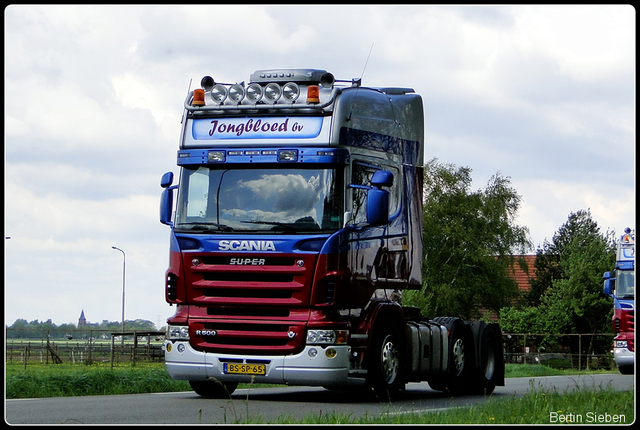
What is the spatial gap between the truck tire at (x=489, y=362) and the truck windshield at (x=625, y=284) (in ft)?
37.9

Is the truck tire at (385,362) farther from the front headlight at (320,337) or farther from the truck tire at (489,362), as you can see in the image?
the truck tire at (489,362)

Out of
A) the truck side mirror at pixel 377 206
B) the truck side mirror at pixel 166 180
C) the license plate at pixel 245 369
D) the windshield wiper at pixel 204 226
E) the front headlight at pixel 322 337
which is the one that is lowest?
the license plate at pixel 245 369

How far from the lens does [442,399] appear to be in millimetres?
15258

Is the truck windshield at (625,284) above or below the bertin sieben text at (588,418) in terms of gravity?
above

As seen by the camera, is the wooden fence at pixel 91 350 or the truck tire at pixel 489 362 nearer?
the truck tire at pixel 489 362

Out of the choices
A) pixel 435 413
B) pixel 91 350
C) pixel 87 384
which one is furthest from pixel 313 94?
pixel 91 350

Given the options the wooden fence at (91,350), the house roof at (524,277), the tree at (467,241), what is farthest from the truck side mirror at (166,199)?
the house roof at (524,277)

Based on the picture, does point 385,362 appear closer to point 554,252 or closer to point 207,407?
point 207,407

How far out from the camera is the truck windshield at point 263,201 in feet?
43.3

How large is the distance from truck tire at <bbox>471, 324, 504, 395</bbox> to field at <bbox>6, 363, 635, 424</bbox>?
11.7ft

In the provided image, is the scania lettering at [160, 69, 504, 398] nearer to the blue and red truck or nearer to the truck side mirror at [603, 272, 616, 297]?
the blue and red truck

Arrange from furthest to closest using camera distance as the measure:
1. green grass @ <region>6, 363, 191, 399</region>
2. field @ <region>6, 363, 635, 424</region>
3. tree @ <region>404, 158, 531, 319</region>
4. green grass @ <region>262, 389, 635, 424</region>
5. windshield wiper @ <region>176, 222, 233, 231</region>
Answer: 1. tree @ <region>404, 158, 531, 319</region>
2. green grass @ <region>6, 363, 191, 399</region>
3. windshield wiper @ <region>176, 222, 233, 231</region>
4. field @ <region>6, 363, 635, 424</region>
5. green grass @ <region>262, 389, 635, 424</region>

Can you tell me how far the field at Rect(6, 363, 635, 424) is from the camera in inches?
397

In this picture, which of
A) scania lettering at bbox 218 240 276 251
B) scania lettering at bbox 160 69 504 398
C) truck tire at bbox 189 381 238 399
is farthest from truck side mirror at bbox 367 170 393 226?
truck tire at bbox 189 381 238 399
